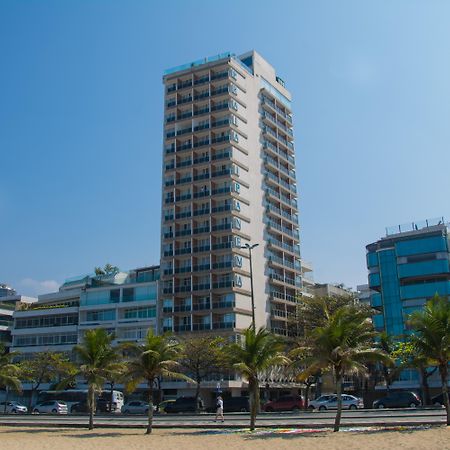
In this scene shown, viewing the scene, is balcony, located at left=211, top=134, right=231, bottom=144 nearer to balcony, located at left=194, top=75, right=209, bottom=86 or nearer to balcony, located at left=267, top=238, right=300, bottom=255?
balcony, located at left=194, top=75, right=209, bottom=86

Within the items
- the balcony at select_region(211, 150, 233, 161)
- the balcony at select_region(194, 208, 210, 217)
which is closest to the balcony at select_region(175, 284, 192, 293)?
the balcony at select_region(194, 208, 210, 217)

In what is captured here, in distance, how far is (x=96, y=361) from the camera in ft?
134

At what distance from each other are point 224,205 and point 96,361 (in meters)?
50.5

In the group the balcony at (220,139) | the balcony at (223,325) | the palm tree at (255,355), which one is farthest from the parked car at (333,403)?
the balcony at (220,139)

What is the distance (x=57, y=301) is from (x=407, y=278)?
205 ft

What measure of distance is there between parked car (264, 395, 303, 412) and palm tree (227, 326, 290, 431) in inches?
925

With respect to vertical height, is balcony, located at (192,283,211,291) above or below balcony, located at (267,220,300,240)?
below

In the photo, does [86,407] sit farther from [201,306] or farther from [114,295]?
[114,295]

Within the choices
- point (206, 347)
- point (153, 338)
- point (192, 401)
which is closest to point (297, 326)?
point (206, 347)

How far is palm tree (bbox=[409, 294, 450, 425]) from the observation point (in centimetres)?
3272

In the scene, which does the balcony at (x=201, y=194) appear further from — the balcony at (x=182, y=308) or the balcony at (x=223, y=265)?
the balcony at (x=182, y=308)

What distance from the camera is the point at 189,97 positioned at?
96.6 metres

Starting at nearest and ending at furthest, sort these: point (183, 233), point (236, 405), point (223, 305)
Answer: point (236, 405) → point (223, 305) → point (183, 233)

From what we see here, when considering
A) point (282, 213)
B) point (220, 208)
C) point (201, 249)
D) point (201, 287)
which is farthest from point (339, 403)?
point (282, 213)
